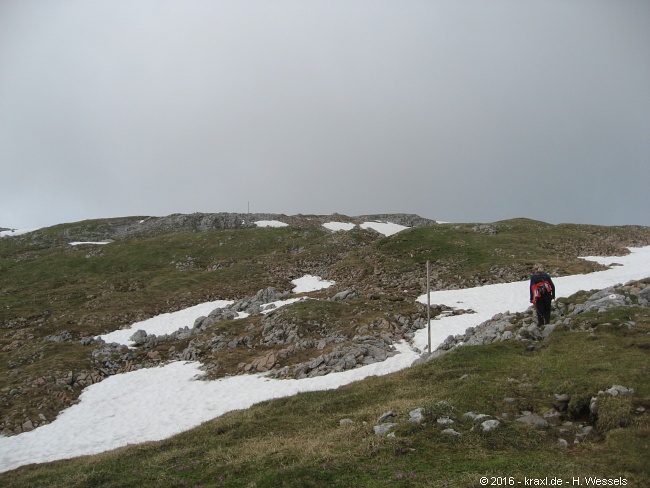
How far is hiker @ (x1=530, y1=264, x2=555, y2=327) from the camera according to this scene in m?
20.2

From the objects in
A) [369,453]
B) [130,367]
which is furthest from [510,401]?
[130,367]

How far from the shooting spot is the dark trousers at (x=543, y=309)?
20625 millimetres

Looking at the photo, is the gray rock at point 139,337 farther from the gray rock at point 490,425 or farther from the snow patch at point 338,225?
the snow patch at point 338,225

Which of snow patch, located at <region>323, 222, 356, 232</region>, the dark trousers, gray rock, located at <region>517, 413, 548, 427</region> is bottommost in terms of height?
gray rock, located at <region>517, 413, 548, 427</region>

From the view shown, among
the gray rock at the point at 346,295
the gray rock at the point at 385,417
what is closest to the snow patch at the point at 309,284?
the gray rock at the point at 346,295

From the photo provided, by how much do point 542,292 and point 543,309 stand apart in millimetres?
1107

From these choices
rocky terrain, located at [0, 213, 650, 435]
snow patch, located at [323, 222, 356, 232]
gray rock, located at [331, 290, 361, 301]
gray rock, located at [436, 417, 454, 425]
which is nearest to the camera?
gray rock, located at [436, 417, 454, 425]

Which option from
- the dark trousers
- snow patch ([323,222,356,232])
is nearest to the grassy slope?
the dark trousers

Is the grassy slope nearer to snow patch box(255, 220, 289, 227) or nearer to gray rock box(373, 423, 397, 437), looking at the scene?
gray rock box(373, 423, 397, 437)

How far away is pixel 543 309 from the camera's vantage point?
68.5 feet

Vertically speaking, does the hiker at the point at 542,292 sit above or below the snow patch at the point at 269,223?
below

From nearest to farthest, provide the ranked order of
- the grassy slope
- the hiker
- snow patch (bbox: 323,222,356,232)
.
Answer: the grassy slope < the hiker < snow patch (bbox: 323,222,356,232)

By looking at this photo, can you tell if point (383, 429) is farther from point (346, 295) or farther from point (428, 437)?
point (346, 295)

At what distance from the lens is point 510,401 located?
43.5ft
